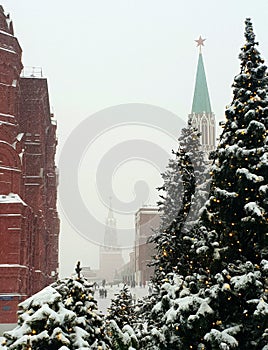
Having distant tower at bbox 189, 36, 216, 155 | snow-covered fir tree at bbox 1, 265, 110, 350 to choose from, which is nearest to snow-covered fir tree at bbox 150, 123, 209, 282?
snow-covered fir tree at bbox 1, 265, 110, 350

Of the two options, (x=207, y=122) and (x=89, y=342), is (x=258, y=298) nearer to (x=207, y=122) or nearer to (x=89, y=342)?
(x=89, y=342)

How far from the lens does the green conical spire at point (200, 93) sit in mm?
120125

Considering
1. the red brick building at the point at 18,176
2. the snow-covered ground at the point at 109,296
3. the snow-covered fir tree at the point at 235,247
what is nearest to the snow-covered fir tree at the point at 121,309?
the snow-covered fir tree at the point at 235,247

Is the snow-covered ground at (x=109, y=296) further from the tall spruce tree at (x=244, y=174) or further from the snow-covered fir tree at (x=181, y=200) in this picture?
the tall spruce tree at (x=244, y=174)

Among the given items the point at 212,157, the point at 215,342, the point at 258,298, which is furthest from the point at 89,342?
the point at 212,157

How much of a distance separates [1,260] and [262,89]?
20.9 metres

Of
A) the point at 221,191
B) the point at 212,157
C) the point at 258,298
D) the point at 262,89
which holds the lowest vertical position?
the point at 258,298

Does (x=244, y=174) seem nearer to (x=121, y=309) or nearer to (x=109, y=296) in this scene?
(x=121, y=309)

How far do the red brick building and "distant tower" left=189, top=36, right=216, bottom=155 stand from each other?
79.6 meters

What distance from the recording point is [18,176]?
33719mm

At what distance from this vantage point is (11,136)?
112ft

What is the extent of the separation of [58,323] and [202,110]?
113393 mm

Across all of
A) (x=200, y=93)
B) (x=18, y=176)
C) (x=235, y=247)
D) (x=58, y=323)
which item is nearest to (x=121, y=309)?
(x=235, y=247)

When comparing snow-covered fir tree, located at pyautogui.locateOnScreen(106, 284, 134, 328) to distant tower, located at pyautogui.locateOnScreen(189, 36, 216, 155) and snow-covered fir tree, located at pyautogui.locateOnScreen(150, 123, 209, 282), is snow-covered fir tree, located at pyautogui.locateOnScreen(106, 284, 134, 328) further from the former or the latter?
distant tower, located at pyautogui.locateOnScreen(189, 36, 216, 155)
